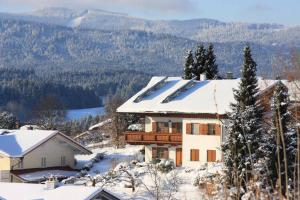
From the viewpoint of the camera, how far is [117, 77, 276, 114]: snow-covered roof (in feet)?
144

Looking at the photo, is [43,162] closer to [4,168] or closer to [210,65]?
[4,168]

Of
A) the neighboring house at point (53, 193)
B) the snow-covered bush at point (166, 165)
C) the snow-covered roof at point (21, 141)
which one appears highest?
the snow-covered roof at point (21, 141)

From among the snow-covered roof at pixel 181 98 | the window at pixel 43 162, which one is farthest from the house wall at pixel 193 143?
the window at pixel 43 162

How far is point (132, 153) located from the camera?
1956 inches

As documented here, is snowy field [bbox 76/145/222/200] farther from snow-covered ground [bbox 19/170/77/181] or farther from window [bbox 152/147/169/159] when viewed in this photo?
snow-covered ground [bbox 19/170/77/181]

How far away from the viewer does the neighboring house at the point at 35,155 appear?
43681mm

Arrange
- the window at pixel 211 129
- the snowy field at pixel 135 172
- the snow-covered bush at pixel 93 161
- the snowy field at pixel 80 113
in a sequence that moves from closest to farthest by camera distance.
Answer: the snowy field at pixel 135 172 < the window at pixel 211 129 < the snow-covered bush at pixel 93 161 < the snowy field at pixel 80 113

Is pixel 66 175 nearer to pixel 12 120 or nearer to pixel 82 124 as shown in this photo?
pixel 12 120

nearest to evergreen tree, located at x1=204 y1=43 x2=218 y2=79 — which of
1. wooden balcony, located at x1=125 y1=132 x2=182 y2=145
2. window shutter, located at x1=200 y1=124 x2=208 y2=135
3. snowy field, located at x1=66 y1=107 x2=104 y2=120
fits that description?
window shutter, located at x1=200 y1=124 x2=208 y2=135

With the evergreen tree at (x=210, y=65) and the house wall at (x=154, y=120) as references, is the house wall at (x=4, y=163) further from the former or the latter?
the evergreen tree at (x=210, y=65)

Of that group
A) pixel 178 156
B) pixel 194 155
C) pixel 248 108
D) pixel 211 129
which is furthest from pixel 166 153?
pixel 248 108

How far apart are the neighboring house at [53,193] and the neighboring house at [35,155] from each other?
13.8 meters

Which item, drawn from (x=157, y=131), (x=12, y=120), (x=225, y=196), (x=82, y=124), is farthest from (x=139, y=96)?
(x=82, y=124)

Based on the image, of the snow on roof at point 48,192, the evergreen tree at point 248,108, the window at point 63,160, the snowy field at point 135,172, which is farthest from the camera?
the window at point 63,160
